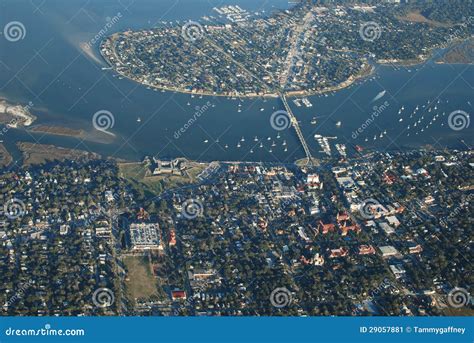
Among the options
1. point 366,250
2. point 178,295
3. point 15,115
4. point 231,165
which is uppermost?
point 15,115

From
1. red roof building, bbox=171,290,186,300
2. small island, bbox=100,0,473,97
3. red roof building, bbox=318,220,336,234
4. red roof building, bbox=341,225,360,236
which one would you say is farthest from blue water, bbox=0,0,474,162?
red roof building, bbox=171,290,186,300

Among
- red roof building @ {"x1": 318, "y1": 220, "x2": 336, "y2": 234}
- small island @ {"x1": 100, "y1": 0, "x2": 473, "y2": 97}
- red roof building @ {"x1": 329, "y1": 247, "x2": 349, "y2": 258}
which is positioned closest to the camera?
red roof building @ {"x1": 329, "y1": 247, "x2": 349, "y2": 258}

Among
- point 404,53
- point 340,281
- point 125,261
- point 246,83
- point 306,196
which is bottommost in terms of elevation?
point 340,281

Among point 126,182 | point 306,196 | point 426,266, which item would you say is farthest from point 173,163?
point 426,266

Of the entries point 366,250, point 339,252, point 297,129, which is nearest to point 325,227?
point 339,252

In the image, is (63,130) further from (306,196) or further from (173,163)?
(306,196)

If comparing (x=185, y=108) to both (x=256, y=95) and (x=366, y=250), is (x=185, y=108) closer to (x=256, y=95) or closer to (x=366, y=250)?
(x=256, y=95)

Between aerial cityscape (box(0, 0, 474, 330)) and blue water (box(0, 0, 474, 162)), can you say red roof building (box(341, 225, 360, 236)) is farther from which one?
blue water (box(0, 0, 474, 162))
